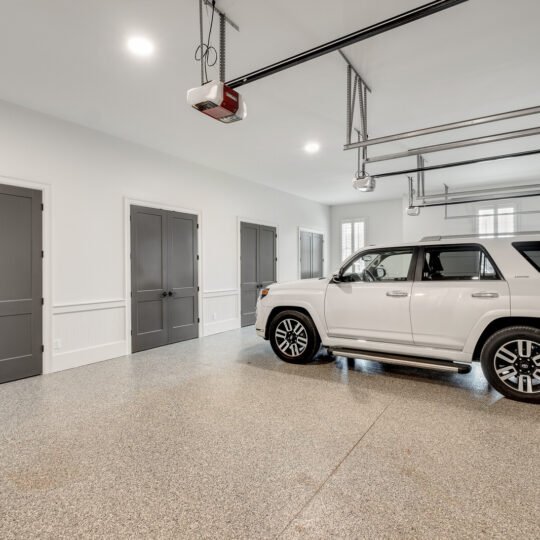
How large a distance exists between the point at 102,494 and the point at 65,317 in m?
3.25

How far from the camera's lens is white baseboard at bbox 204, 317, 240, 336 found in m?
6.86

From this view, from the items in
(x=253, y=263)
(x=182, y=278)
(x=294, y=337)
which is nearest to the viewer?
(x=294, y=337)

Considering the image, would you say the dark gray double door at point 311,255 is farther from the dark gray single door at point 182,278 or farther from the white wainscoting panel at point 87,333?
the white wainscoting panel at point 87,333

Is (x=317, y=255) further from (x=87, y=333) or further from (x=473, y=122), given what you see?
(x=473, y=122)

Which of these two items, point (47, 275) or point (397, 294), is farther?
point (47, 275)

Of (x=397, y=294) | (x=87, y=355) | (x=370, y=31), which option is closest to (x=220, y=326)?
(x=87, y=355)

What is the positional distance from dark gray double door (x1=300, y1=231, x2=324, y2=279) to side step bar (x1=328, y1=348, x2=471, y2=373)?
5717 mm

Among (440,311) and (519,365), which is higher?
(440,311)

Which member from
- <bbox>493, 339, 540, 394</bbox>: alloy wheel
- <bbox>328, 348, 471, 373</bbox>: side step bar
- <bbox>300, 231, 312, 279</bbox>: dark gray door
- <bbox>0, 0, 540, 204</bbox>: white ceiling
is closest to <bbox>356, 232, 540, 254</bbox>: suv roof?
<bbox>493, 339, 540, 394</bbox>: alloy wheel

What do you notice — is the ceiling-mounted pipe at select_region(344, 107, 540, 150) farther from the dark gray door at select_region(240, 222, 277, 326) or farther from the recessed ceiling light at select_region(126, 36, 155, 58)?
the dark gray door at select_region(240, 222, 277, 326)

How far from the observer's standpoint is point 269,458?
95.0 inches

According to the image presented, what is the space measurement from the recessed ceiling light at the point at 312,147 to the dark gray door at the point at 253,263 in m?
2.41

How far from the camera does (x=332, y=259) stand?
11.3m

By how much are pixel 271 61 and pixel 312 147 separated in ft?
8.23
